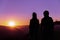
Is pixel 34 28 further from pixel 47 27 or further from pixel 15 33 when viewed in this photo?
pixel 15 33

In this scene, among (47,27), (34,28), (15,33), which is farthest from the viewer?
(15,33)

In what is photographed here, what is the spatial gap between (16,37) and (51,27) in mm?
4187

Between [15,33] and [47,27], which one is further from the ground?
[47,27]

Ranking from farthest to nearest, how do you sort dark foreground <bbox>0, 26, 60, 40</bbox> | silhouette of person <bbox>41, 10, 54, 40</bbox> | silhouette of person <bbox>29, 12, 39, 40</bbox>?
dark foreground <bbox>0, 26, 60, 40</bbox>, silhouette of person <bbox>29, 12, 39, 40</bbox>, silhouette of person <bbox>41, 10, 54, 40</bbox>

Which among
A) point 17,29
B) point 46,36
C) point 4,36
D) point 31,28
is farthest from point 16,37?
point 46,36

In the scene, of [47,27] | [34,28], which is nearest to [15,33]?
[34,28]

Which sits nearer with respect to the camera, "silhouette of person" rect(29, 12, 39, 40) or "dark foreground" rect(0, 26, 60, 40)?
"silhouette of person" rect(29, 12, 39, 40)

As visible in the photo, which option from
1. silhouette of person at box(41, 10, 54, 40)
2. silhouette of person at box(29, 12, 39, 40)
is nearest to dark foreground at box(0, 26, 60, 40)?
silhouette of person at box(29, 12, 39, 40)

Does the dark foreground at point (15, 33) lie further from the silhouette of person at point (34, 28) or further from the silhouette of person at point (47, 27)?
the silhouette of person at point (47, 27)

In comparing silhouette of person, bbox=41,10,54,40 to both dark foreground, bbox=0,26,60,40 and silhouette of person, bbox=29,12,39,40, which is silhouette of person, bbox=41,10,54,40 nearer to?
silhouette of person, bbox=29,12,39,40

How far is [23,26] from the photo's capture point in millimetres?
16750

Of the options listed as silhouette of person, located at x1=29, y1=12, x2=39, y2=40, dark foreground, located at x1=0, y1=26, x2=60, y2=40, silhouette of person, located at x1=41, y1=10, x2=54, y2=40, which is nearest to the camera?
silhouette of person, located at x1=41, y1=10, x2=54, y2=40

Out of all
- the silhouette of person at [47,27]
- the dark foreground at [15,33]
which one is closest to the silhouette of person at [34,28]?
the silhouette of person at [47,27]

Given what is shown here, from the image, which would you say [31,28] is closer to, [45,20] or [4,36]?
[45,20]
